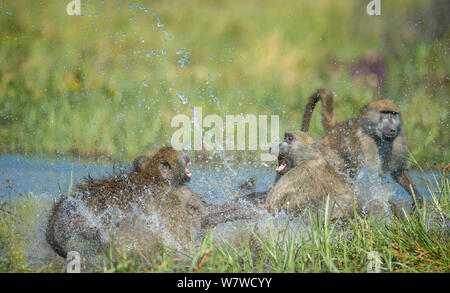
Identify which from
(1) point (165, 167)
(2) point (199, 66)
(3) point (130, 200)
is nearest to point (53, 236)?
(3) point (130, 200)

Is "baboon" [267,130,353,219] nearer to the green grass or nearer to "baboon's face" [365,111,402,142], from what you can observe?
the green grass

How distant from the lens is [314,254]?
3.79 metres

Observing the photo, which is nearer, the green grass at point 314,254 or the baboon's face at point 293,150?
the green grass at point 314,254

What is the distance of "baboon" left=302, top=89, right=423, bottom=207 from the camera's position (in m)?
6.99

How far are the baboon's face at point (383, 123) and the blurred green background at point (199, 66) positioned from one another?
2.56 metres

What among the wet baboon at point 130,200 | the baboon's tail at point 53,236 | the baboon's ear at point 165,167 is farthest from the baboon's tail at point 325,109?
the baboon's tail at point 53,236

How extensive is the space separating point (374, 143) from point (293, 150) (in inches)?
69.1

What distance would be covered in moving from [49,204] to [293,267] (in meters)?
3.29

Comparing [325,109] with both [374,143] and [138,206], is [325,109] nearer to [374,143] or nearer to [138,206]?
[374,143]

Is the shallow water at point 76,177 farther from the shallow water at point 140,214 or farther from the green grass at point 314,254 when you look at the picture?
the green grass at point 314,254

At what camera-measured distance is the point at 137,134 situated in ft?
31.1

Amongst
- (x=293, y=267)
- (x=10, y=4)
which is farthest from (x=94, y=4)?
(x=293, y=267)

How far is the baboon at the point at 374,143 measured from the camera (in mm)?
6992
